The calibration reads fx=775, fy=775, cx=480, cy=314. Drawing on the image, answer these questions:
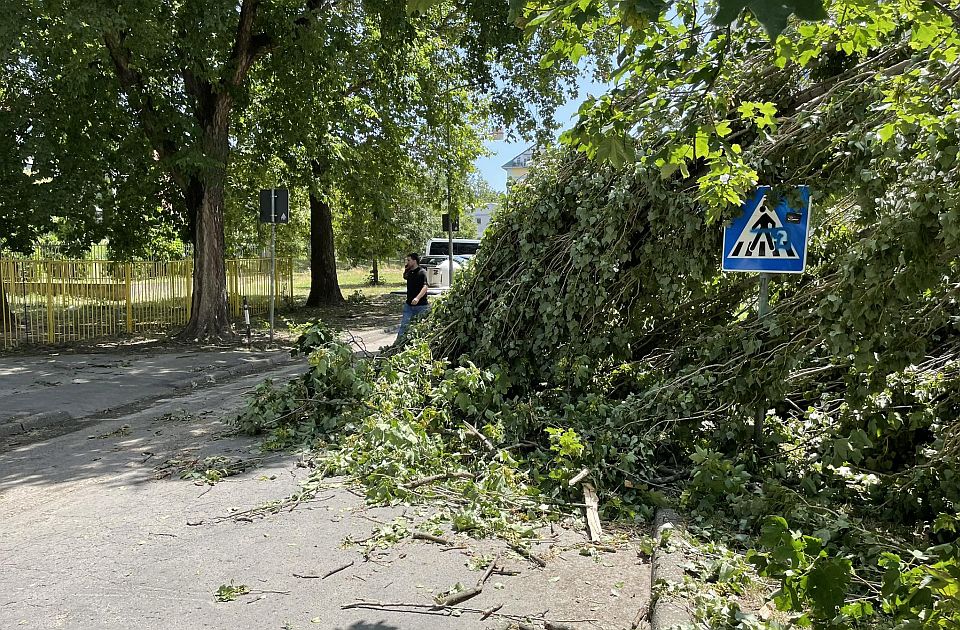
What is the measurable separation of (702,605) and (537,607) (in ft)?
2.59

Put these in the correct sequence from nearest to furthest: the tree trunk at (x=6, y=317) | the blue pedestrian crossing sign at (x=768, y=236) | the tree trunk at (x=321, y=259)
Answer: the blue pedestrian crossing sign at (x=768, y=236) < the tree trunk at (x=6, y=317) < the tree trunk at (x=321, y=259)

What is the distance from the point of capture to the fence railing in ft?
50.2

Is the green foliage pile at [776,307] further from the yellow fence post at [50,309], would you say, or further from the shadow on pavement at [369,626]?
the yellow fence post at [50,309]

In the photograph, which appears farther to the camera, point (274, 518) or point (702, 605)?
point (274, 518)

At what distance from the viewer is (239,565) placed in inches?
169

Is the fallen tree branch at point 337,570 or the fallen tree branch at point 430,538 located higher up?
the fallen tree branch at point 430,538

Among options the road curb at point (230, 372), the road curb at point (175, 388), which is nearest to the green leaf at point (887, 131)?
the road curb at point (175, 388)

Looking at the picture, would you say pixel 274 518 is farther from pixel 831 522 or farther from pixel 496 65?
pixel 496 65

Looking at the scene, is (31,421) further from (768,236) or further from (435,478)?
(768,236)

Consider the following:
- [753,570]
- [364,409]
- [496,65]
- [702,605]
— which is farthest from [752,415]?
[496,65]

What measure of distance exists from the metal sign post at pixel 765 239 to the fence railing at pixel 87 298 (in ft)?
46.5

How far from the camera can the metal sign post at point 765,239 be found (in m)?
5.74

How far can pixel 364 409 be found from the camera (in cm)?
705

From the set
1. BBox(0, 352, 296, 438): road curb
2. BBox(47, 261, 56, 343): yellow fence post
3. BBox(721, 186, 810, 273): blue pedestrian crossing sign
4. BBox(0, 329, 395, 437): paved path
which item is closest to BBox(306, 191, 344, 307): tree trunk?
BBox(47, 261, 56, 343): yellow fence post
